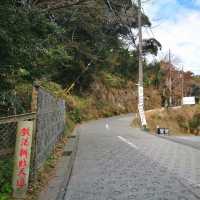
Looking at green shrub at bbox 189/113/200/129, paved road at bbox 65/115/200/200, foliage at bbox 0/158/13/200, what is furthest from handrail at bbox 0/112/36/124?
green shrub at bbox 189/113/200/129

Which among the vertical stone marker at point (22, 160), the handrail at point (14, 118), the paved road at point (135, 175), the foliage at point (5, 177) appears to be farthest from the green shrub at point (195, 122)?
the vertical stone marker at point (22, 160)

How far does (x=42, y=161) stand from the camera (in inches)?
417

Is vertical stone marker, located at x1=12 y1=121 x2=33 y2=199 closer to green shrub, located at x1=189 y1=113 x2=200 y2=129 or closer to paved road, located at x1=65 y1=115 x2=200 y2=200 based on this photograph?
paved road, located at x1=65 y1=115 x2=200 y2=200

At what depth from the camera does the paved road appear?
27.1 feet

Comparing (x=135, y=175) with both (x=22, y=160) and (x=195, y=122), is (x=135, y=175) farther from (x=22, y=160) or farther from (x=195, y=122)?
(x=195, y=122)

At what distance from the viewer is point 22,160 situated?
25.7 ft

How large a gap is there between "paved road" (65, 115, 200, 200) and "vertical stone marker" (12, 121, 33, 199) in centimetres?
81

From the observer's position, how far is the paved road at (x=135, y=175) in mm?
8273

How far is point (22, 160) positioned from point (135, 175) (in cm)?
327

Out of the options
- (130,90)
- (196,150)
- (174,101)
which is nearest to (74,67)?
(130,90)

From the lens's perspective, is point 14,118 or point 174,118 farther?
point 174,118

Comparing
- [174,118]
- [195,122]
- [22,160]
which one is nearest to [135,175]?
[22,160]

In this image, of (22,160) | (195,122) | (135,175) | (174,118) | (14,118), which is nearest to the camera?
(22,160)

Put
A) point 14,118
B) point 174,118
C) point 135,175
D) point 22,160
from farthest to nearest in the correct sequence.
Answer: point 174,118 → point 135,175 → point 14,118 → point 22,160
